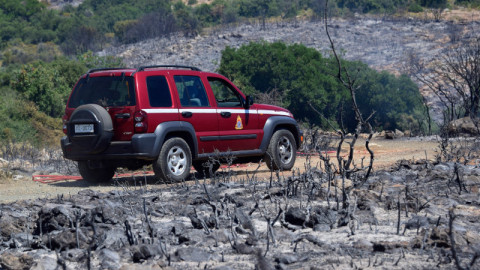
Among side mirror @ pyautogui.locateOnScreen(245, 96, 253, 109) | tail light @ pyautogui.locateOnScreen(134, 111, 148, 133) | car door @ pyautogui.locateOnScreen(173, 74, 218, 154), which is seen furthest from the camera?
side mirror @ pyautogui.locateOnScreen(245, 96, 253, 109)

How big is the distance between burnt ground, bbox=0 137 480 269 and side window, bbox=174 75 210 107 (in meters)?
2.93

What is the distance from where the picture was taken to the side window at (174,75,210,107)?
11688 millimetres

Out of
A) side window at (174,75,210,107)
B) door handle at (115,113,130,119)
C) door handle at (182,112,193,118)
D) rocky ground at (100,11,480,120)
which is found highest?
rocky ground at (100,11,480,120)

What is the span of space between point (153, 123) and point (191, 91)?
3.41 ft

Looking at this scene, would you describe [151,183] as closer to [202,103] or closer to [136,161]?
[136,161]

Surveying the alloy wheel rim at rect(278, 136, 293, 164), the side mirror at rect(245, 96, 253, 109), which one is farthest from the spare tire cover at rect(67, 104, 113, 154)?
the alloy wheel rim at rect(278, 136, 293, 164)

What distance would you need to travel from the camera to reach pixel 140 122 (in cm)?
1102

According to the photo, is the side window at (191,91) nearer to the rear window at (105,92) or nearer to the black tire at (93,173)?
the rear window at (105,92)

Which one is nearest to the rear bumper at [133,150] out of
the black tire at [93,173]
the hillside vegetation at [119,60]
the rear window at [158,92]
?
the rear window at [158,92]

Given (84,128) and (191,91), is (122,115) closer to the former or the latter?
(84,128)

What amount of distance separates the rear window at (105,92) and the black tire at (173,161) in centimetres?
85

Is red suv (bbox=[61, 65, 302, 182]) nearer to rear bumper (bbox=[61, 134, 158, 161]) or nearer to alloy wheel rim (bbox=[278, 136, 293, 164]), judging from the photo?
rear bumper (bbox=[61, 134, 158, 161])

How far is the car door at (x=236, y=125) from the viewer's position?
12266 millimetres

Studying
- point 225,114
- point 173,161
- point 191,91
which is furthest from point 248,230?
point 225,114
